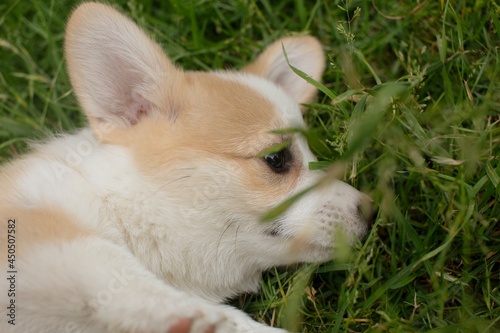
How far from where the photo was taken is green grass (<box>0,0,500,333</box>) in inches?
93.8

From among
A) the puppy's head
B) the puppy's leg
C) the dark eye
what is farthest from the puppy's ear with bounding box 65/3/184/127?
the puppy's leg

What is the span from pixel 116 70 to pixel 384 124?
3.75 ft

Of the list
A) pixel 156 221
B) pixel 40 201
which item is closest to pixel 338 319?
pixel 156 221

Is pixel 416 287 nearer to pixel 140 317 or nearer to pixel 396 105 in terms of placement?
pixel 396 105

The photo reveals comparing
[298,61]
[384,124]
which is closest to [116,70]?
[298,61]

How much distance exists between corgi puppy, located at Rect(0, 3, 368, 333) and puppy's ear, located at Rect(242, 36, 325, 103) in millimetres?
372

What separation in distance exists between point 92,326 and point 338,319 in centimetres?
97

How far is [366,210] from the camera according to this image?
247 centimetres

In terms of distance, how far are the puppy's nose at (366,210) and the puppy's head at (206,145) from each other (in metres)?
0.01

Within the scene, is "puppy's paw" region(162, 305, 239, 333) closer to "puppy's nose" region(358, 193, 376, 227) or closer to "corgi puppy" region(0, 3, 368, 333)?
"corgi puppy" region(0, 3, 368, 333)

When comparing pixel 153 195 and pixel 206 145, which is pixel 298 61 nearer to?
pixel 206 145

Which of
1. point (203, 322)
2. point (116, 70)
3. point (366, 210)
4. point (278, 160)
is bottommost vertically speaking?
point (366, 210)

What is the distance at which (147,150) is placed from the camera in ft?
7.98

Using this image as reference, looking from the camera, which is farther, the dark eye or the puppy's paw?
the dark eye
